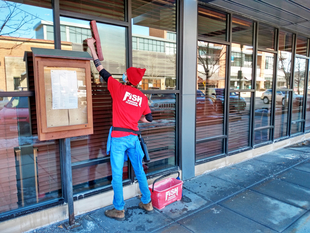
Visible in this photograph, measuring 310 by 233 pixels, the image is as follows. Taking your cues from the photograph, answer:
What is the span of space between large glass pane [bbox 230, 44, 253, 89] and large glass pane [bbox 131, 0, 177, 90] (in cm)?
181

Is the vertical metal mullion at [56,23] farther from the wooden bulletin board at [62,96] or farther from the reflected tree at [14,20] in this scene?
the wooden bulletin board at [62,96]

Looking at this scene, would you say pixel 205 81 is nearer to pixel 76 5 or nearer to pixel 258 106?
pixel 258 106

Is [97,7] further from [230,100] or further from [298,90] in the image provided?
[298,90]

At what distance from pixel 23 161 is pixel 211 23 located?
429 cm

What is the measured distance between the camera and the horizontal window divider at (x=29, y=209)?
9.36 ft

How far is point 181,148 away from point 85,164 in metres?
1.85

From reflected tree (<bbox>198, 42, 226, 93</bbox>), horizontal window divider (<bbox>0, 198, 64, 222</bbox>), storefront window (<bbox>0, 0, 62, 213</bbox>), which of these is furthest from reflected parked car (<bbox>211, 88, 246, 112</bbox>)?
horizontal window divider (<bbox>0, 198, 64, 222</bbox>)

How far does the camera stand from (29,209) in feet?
9.89

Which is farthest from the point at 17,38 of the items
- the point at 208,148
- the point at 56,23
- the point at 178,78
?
the point at 208,148

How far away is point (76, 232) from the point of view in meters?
2.98

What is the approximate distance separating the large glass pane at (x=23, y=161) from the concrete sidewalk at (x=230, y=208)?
0.50 metres

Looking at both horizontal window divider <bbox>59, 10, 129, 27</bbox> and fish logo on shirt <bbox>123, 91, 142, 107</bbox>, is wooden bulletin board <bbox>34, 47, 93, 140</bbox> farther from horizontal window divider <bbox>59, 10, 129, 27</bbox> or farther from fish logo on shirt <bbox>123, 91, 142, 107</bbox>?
horizontal window divider <bbox>59, 10, 129, 27</bbox>

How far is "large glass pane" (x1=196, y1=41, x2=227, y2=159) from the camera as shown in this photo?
495cm

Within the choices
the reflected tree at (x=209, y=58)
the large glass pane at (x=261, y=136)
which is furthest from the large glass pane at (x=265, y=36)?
the large glass pane at (x=261, y=136)
